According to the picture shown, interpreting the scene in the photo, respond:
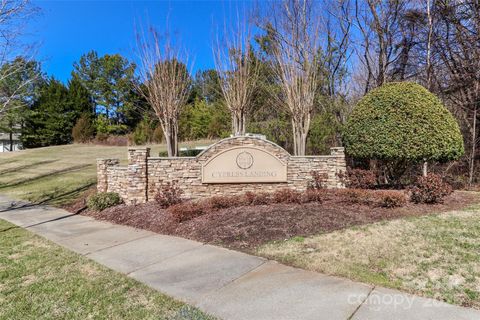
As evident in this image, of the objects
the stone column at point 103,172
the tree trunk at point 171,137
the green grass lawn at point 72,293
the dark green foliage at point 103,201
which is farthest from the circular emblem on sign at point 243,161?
the green grass lawn at point 72,293

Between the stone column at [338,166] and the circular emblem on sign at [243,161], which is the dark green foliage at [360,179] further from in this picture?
the circular emblem on sign at [243,161]

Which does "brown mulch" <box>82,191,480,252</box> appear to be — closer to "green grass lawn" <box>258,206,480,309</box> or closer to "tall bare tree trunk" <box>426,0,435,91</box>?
"green grass lawn" <box>258,206,480,309</box>

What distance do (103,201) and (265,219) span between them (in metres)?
4.67

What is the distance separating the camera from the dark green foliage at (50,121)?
33.0m

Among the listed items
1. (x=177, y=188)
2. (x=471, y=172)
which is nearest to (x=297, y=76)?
(x=177, y=188)

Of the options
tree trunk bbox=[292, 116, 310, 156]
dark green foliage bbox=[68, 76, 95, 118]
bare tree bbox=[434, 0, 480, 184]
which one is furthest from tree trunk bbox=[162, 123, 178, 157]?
dark green foliage bbox=[68, 76, 95, 118]

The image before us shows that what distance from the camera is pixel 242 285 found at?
347cm

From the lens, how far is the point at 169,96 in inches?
392

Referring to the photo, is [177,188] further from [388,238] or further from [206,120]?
[206,120]

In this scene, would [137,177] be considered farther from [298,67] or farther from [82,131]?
[82,131]

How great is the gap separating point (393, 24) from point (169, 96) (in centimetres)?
841

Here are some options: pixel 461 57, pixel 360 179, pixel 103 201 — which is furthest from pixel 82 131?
pixel 461 57

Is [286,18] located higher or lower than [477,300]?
higher

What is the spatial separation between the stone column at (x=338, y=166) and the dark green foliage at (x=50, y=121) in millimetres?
33451
